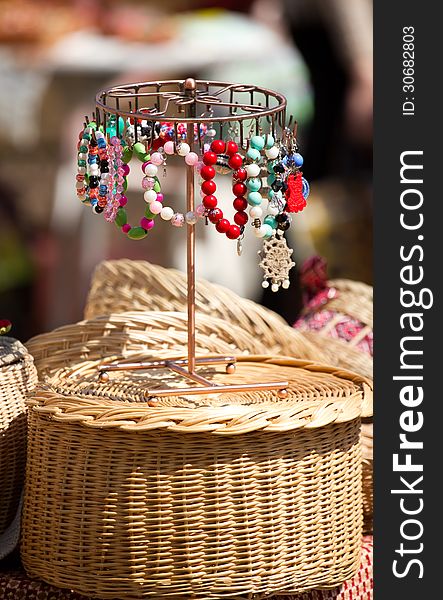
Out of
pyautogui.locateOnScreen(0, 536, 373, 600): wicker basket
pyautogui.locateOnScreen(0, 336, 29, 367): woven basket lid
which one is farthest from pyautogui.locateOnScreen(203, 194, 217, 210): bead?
pyautogui.locateOnScreen(0, 536, 373, 600): wicker basket

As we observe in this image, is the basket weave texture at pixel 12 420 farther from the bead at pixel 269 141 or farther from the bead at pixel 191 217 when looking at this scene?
the bead at pixel 269 141

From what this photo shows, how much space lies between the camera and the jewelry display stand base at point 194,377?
1.36 m

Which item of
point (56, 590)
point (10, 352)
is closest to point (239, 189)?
point (10, 352)

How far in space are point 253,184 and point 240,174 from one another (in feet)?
0.07

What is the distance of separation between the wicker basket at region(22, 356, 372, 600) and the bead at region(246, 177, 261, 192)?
0.27 m

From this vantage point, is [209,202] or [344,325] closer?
[209,202]

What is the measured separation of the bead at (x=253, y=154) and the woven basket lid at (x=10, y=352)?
0.43 m

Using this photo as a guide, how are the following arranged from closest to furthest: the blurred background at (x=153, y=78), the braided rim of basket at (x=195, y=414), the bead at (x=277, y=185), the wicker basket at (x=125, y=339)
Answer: the braided rim of basket at (x=195, y=414) < the bead at (x=277, y=185) < the wicker basket at (x=125, y=339) < the blurred background at (x=153, y=78)

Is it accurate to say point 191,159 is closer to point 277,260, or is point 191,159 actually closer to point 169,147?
point 169,147

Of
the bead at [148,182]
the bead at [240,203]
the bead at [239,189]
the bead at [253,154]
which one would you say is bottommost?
the bead at [240,203]

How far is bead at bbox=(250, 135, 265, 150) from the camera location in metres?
1.30

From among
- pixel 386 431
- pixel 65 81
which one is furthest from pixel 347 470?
pixel 65 81

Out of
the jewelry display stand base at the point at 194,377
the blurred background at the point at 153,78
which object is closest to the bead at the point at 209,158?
the jewelry display stand base at the point at 194,377

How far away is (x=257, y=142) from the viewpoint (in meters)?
1.30
